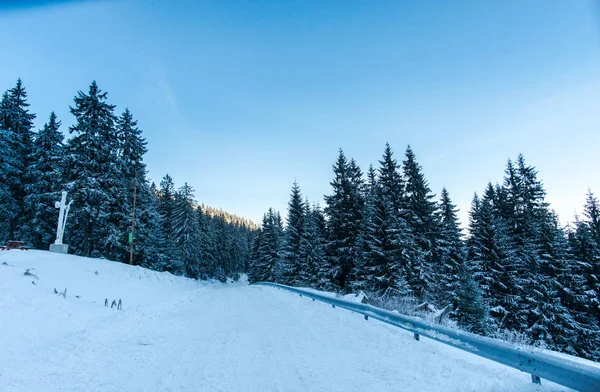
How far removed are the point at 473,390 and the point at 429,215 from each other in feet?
86.8

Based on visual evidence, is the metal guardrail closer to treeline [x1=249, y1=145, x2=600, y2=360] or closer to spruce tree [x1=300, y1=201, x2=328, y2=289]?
treeline [x1=249, y1=145, x2=600, y2=360]

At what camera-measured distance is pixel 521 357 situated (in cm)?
407

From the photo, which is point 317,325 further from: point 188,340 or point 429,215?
point 429,215

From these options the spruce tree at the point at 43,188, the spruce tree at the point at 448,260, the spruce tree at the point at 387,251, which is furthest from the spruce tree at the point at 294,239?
the spruce tree at the point at 43,188

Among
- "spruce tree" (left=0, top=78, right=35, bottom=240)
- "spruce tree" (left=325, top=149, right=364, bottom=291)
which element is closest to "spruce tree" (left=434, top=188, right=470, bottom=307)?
"spruce tree" (left=325, top=149, right=364, bottom=291)

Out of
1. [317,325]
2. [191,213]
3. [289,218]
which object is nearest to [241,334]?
[317,325]

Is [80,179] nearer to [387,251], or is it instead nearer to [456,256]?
[387,251]

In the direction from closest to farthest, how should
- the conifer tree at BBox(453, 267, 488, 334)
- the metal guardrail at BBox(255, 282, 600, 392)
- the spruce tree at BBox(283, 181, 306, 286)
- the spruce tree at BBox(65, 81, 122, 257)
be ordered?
1. the metal guardrail at BBox(255, 282, 600, 392)
2. the conifer tree at BBox(453, 267, 488, 334)
3. the spruce tree at BBox(65, 81, 122, 257)
4. the spruce tree at BBox(283, 181, 306, 286)

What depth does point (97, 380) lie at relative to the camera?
448cm

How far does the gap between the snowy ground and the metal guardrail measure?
8.4 inches

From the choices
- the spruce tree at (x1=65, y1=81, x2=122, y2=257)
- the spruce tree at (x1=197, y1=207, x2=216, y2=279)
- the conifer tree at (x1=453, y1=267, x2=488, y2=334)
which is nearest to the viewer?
the conifer tree at (x1=453, y1=267, x2=488, y2=334)

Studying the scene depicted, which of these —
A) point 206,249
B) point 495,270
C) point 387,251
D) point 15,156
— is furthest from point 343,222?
point 206,249

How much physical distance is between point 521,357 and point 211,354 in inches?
200

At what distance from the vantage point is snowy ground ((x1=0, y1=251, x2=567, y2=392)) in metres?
4.41
